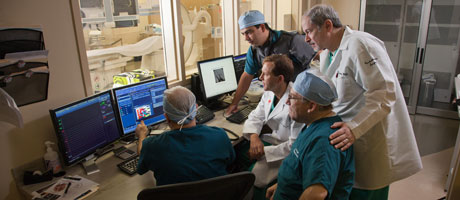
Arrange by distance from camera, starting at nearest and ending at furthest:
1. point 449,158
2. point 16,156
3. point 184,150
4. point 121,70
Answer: point 184,150, point 16,156, point 121,70, point 449,158

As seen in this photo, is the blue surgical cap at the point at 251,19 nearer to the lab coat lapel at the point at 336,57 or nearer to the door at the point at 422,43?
the lab coat lapel at the point at 336,57

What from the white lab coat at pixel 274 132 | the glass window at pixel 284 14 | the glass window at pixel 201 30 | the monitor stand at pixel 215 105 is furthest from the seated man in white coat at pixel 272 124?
the glass window at pixel 284 14

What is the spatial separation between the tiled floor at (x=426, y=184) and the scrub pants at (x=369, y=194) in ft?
3.21

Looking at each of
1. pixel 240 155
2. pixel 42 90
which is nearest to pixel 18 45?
Result: pixel 42 90

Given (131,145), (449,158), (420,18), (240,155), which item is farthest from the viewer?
(420,18)

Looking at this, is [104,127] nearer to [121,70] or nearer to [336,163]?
[121,70]

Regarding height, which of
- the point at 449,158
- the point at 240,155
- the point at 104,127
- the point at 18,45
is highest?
the point at 18,45

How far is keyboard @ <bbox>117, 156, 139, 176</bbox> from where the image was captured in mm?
1745

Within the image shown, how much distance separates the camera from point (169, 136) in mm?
1485

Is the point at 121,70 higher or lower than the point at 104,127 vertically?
higher

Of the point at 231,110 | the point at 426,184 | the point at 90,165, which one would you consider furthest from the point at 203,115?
the point at 426,184

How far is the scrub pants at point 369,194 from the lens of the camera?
175 cm

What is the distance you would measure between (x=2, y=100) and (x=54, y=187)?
0.49 meters

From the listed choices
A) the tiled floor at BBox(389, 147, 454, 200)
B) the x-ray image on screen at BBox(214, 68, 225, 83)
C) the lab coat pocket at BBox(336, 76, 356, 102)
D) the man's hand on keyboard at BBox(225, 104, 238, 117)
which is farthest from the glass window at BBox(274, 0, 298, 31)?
the lab coat pocket at BBox(336, 76, 356, 102)
